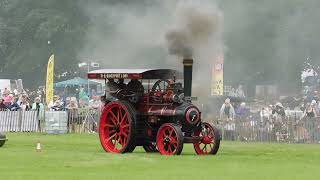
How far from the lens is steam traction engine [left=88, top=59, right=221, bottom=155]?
21.3 m

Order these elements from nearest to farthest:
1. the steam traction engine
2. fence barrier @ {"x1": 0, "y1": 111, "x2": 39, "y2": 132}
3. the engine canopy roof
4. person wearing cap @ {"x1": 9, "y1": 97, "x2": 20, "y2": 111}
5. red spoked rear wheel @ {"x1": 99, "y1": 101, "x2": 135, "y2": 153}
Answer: the steam traction engine < the engine canopy roof < red spoked rear wheel @ {"x1": 99, "y1": 101, "x2": 135, "y2": 153} < fence barrier @ {"x1": 0, "y1": 111, "x2": 39, "y2": 132} < person wearing cap @ {"x1": 9, "y1": 97, "x2": 20, "y2": 111}

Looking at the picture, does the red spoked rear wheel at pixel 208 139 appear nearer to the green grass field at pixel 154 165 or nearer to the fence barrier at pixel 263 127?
the green grass field at pixel 154 165

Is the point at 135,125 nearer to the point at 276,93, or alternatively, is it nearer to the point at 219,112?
the point at 219,112

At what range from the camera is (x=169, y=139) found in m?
21.2

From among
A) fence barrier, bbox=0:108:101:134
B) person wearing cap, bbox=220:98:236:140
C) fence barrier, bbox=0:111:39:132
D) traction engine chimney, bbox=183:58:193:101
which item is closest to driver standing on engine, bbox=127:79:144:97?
traction engine chimney, bbox=183:58:193:101

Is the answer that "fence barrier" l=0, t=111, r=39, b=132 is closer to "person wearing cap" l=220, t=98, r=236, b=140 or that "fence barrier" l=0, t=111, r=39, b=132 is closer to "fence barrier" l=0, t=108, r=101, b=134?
"fence barrier" l=0, t=108, r=101, b=134

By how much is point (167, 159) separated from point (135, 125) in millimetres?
2425

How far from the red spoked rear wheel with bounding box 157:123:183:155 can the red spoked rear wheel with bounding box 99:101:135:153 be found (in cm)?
81

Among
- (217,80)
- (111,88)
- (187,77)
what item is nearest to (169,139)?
(187,77)

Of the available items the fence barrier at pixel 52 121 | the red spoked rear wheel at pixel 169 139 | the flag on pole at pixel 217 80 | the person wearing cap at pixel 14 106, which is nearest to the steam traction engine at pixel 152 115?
the red spoked rear wheel at pixel 169 139

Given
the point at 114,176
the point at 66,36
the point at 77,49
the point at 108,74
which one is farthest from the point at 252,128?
the point at 66,36

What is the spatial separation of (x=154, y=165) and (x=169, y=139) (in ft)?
10.6

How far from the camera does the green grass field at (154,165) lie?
1559 centimetres

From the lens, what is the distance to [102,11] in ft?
128
